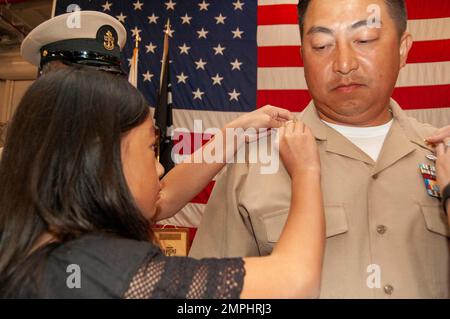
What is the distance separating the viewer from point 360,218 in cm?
102

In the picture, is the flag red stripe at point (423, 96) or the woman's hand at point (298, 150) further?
the flag red stripe at point (423, 96)

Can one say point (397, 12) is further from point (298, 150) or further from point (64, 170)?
point (64, 170)

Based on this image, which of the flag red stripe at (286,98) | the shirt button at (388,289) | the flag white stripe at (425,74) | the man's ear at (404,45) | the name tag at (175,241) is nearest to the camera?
the shirt button at (388,289)

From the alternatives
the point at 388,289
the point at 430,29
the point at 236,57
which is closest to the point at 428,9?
the point at 430,29

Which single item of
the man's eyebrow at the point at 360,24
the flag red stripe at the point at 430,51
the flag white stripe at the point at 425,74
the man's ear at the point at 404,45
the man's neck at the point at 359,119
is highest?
the flag red stripe at the point at 430,51

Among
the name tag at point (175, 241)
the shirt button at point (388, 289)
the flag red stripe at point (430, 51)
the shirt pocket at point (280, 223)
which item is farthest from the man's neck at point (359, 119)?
the flag red stripe at point (430, 51)

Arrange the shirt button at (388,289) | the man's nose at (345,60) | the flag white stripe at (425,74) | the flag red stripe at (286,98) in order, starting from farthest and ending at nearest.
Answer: the flag red stripe at (286,98)
the flag white stripe at (425,74)
the man's nose at (345,60)
the shirt button at (388,289)

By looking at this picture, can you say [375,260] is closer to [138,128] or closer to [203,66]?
[138,128]

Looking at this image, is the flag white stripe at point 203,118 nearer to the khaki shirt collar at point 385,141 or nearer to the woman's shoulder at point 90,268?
the khaki shirt collar at point 385,141

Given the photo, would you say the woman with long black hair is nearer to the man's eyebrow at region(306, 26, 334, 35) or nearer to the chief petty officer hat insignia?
the man's eyebrow at region(306, 26, 334, 35)

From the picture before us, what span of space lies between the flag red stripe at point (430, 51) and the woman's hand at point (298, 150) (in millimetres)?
2581

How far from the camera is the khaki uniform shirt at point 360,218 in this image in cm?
96

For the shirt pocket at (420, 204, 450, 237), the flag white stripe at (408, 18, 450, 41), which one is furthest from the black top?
the flag white stripe at (408, 18, 450, 41)

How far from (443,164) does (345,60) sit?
358 mm
